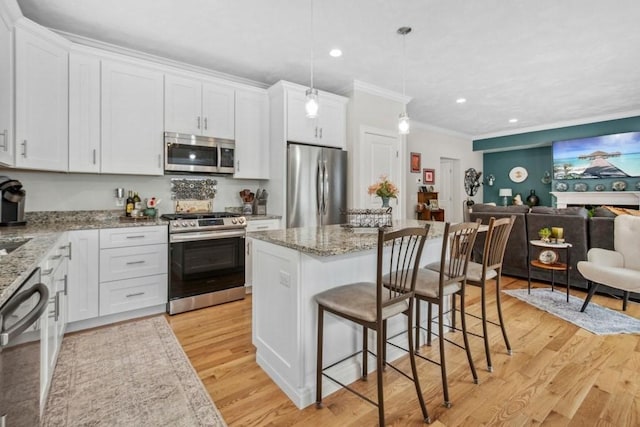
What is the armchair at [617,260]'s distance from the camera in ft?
9.94

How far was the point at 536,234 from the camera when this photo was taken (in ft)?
13.7

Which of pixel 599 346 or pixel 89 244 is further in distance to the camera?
pixel 89 244

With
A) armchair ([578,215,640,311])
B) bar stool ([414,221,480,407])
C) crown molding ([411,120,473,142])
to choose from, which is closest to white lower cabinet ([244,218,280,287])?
bar stool ([414,221,480,407])

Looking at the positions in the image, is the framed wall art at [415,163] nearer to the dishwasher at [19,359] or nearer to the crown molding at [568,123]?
the crown molding at [568,123]

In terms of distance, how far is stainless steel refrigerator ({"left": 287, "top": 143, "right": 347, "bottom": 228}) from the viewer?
3.84m

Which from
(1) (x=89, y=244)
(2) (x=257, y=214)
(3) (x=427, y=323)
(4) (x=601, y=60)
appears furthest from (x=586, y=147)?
(1) (x=89, y=244)

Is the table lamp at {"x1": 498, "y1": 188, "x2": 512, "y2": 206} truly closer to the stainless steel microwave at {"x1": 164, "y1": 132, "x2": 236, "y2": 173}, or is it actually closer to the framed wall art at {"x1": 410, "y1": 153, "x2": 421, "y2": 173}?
the framed wall art at {"x1": 410, "y1": 153, "x2": 421, "y2": 173}

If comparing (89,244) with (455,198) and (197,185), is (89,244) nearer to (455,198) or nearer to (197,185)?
(197,185)

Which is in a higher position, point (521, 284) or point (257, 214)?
point (257, 214)

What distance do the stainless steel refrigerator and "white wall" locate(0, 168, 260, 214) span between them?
4.38ft

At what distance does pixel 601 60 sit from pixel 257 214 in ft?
14.5

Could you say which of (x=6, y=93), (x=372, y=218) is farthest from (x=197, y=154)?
(x=372, y=218)

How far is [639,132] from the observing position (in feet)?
18.7

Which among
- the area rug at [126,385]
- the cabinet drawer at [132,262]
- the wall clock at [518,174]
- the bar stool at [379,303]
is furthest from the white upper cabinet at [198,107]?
the wall clock at [518,174]
